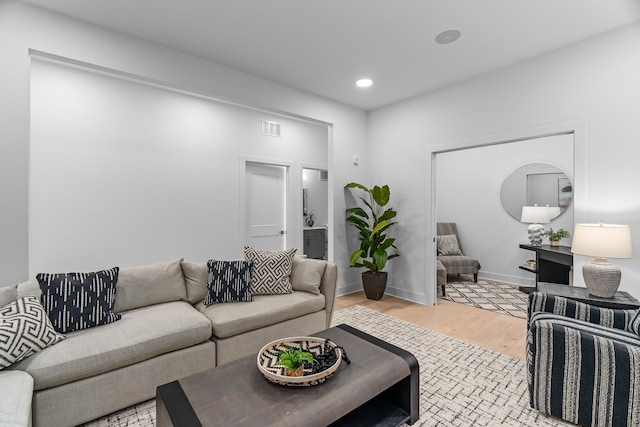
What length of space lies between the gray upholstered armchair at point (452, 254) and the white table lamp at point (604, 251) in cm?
277

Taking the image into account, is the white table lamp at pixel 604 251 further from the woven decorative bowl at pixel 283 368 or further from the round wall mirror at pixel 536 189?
the round wall mirror at pixel 536 189

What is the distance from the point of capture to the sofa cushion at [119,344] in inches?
67.6

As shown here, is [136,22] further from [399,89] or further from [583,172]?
[583,172]

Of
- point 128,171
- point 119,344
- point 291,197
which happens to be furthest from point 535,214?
point 128,171

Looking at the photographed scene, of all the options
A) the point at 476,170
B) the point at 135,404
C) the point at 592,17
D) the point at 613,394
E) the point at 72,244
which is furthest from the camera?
the point at 476,170

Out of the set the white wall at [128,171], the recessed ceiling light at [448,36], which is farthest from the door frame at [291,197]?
the recessed ceiling light at [448,36]

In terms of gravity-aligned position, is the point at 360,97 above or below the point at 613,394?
above

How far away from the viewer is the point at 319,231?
6281mm

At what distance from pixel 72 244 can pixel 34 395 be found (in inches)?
92.6

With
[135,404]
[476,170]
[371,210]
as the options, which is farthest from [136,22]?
[476,170]

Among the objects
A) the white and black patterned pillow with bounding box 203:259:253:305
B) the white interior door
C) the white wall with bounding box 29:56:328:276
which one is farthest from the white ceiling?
the white and black patterned pillow with bounding box 203:259:253:305

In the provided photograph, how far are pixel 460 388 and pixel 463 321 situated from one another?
4.81 ft

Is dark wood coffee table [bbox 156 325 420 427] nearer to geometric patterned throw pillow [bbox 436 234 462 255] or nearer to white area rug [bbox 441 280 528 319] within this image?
white area rug [bbox 441 280 528 319]

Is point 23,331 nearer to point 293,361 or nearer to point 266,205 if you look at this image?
point 293,361
